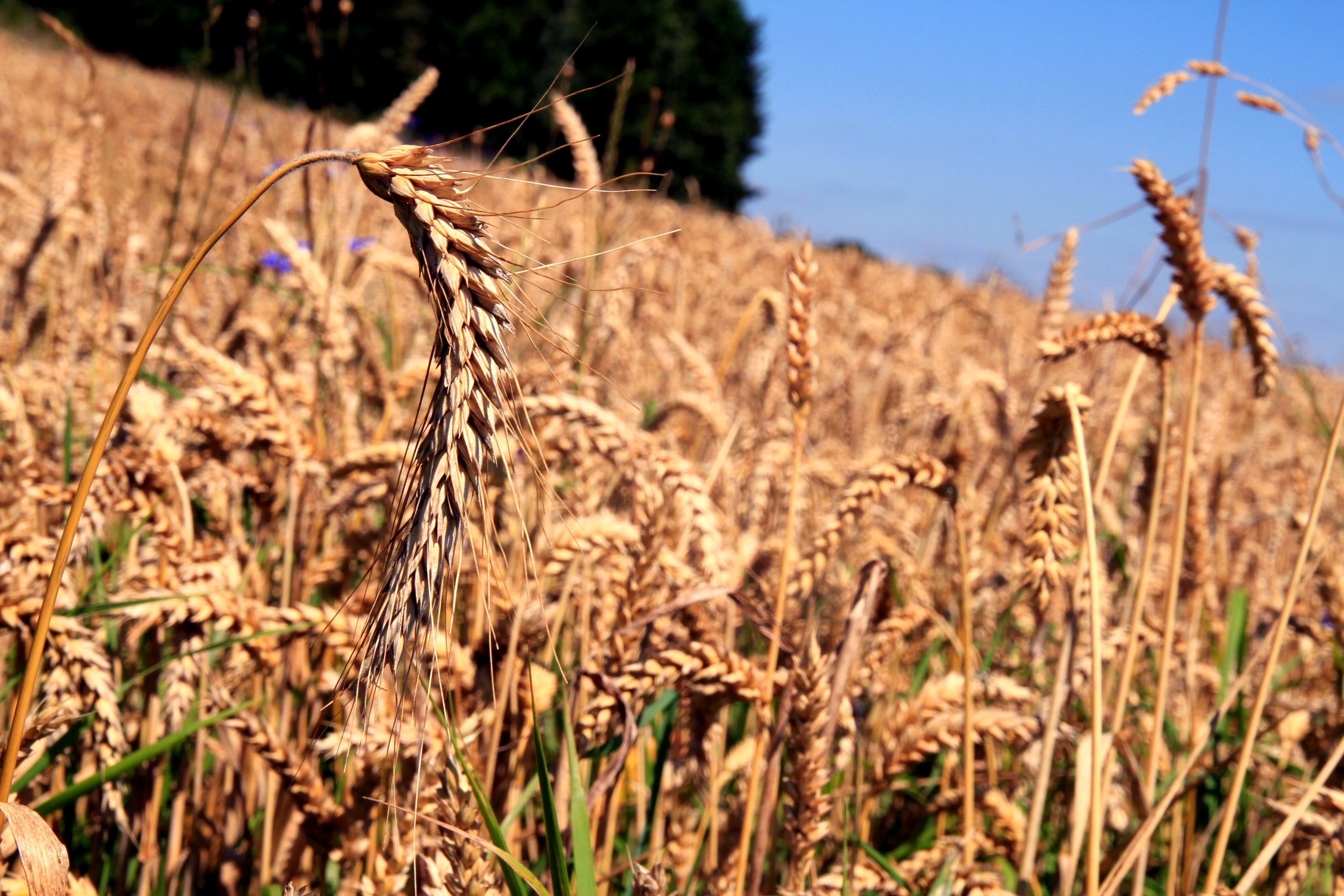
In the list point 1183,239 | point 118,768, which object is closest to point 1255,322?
point 1183,239

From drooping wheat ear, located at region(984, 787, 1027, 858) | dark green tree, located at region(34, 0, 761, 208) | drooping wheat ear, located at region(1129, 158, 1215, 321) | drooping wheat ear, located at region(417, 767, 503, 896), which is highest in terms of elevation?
dark green tree, located at region(34, 0, 761, 208)

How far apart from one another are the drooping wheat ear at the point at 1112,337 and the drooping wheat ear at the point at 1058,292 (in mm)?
1095

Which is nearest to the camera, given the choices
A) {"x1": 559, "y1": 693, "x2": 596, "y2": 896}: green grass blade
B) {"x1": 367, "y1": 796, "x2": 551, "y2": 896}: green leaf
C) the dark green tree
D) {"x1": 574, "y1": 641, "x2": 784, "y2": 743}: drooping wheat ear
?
{"x1": 367, "y1": 796, "x2": 551, "y2": 896}: green leaf

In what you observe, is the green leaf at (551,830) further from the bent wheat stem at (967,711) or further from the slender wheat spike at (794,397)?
the bent wheat stem at (967,711)

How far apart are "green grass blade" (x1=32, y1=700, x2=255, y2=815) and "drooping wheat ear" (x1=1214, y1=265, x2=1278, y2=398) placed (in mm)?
1301

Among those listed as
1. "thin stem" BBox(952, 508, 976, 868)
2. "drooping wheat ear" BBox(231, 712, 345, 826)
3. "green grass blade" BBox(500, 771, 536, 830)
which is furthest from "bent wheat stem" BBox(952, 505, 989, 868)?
"drooping wheat ear" BBox(231, 712, 345, 826)

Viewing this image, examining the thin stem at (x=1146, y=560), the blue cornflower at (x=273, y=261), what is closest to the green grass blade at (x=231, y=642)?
the thin stem at (x=1146, y=560)

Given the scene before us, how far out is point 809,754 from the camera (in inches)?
40.3

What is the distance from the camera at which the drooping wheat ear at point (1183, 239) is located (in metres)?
1.18

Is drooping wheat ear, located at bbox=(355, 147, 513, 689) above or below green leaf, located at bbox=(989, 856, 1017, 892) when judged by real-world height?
above

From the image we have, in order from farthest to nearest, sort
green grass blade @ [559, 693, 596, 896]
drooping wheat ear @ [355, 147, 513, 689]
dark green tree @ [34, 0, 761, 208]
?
dark green tree @ [34, 0, 761, 208]
green grass blade @ [559, 693, 596, 896]
drooping wheat ear @ [355, 147, 513, 689]

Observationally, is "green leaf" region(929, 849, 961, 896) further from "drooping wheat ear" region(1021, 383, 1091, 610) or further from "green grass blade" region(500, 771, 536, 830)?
"green grass blade" region(500, 771, 536, 830)

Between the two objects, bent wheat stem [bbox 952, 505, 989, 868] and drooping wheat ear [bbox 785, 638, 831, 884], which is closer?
drooping wheat ear [bbox 785, 638, 831, 884]

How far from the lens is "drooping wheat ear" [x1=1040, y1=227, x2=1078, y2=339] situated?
229cm
